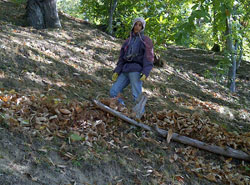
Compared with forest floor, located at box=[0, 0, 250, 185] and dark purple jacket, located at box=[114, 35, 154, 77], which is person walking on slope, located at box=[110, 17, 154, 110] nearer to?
dark purple jacket, located at box=[114, 35, 154, 77]

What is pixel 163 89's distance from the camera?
305 inches

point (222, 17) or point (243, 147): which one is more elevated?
point (222, 17)

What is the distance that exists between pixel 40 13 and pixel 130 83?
4755 mm

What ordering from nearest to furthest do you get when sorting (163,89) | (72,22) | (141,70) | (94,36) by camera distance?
(141,70), (163,89), (94,36), (72,22)

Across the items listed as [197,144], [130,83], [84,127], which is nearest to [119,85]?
[130,83]

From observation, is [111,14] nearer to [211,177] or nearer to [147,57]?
[147,57]

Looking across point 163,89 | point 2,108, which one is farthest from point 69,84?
point 163,89

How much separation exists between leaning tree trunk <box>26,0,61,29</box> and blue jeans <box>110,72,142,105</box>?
14.6 feet

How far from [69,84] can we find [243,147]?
3.90 m

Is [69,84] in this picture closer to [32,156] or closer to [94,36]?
[32,156]

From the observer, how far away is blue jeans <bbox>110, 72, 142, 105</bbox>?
4.95 metres

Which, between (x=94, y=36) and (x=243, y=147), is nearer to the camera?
(x=243, y=147)

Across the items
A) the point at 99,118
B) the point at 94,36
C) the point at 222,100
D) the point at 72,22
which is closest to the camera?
the point at 99,118

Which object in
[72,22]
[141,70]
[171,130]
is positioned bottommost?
[171,130]
